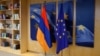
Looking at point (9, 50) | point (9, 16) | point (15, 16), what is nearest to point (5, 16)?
point (9, 16)

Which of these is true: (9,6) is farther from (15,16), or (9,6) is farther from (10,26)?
(10,26)

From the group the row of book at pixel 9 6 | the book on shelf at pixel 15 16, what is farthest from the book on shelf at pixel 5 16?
the book on shelf at pixel 15 16

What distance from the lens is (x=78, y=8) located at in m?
4.26

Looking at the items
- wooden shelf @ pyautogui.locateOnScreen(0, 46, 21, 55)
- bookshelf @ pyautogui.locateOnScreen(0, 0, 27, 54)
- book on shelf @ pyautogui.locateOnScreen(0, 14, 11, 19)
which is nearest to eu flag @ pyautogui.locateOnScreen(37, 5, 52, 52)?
bookshelf @ pyautogui.locateOnScreen(0, 0, 27, 54)

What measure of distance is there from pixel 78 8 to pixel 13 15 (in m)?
2.68

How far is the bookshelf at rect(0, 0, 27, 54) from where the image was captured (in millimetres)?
5262

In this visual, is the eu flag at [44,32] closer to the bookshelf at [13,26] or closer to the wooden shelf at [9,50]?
the bookshelf at [13,26]

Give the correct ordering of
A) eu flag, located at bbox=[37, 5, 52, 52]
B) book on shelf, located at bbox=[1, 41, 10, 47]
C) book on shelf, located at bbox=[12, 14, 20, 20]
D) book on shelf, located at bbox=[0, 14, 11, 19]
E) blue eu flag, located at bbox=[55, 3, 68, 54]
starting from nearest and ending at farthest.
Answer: blue eu flag, located at bbox=[55, 3, 68, 54] → eu flag, located at bbox=[37, 5, 52, 52] → book on shelf, located at bbox=[12, 14, 20, 20] → book on shelf, located at bbox=[0, 14, 11, 19] → book on shelf, located at bbox=[1, 41, 10, 47]

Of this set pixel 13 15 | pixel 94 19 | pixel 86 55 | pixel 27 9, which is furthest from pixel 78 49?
pixel 13 15

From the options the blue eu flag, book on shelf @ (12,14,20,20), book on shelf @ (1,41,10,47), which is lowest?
book on shelf @ (1,41,10,47)

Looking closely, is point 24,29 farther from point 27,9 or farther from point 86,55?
point 86,55

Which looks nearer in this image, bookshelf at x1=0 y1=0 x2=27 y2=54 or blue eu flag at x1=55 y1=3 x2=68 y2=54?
blue eu flag at x1=55 y1=3 x2=68 y2=54

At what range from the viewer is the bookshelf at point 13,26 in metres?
5.26

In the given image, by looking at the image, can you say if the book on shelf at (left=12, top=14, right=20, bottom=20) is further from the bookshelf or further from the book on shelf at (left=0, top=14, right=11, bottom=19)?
the book on shelf at (left=0, top=14, right=11, bottom=19)
